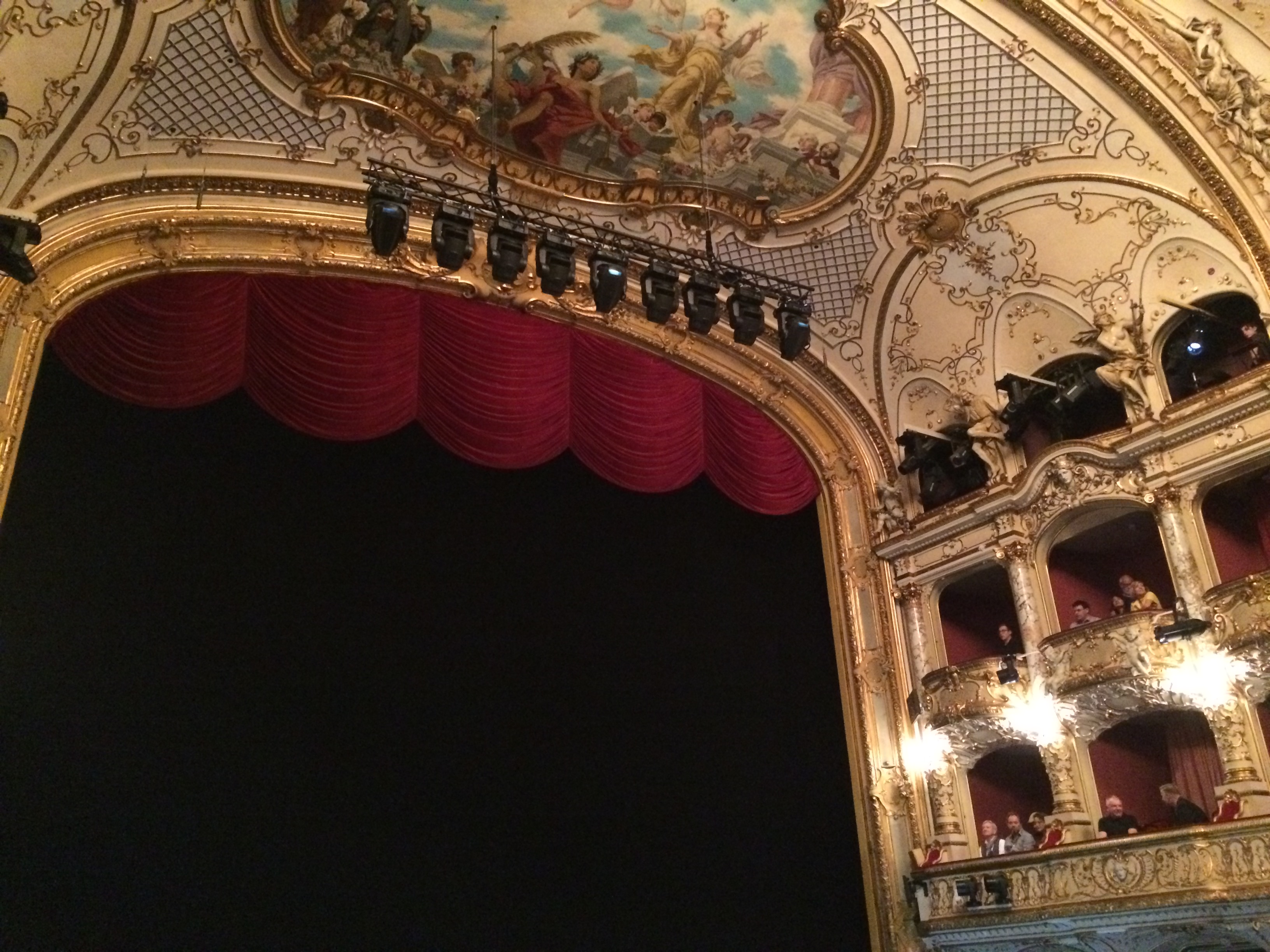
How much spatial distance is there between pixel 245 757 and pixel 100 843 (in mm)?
1220

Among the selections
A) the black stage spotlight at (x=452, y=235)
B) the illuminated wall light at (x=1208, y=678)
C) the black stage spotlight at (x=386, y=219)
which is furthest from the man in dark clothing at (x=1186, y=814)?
the black stage spotlight at (x=386, y=219)

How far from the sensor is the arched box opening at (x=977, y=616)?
37.0 ft

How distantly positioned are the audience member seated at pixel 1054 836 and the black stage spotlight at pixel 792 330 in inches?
189

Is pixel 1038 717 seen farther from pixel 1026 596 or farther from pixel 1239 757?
pixel 1239 757

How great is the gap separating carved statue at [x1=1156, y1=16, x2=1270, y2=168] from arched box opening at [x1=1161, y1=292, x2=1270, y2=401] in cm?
142

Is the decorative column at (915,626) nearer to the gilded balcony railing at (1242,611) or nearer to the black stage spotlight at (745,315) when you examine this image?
the gilded balcony railing at (1242,611)

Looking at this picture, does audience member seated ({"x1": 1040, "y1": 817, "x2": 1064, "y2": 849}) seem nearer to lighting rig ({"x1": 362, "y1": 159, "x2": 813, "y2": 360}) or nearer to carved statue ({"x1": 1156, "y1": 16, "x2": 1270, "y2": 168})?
lighting rig ({"x1": 362, "y1": 159, "x2": 813, "y2": 360})

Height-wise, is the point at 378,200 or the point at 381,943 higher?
the point at 378,200

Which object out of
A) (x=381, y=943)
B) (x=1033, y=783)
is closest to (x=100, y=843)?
(x=381, y=943)

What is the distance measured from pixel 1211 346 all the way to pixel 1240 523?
1.65m

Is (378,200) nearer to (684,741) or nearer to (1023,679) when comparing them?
(684,741)

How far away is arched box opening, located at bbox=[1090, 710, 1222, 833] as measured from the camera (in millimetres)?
9688

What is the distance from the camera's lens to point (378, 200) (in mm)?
7332

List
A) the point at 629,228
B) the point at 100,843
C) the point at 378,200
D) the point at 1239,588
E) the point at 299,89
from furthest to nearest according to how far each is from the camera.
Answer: the point at 629,228
the point at 299,89
the point at 1239,588
the point at 100,843
the point at 378,200
